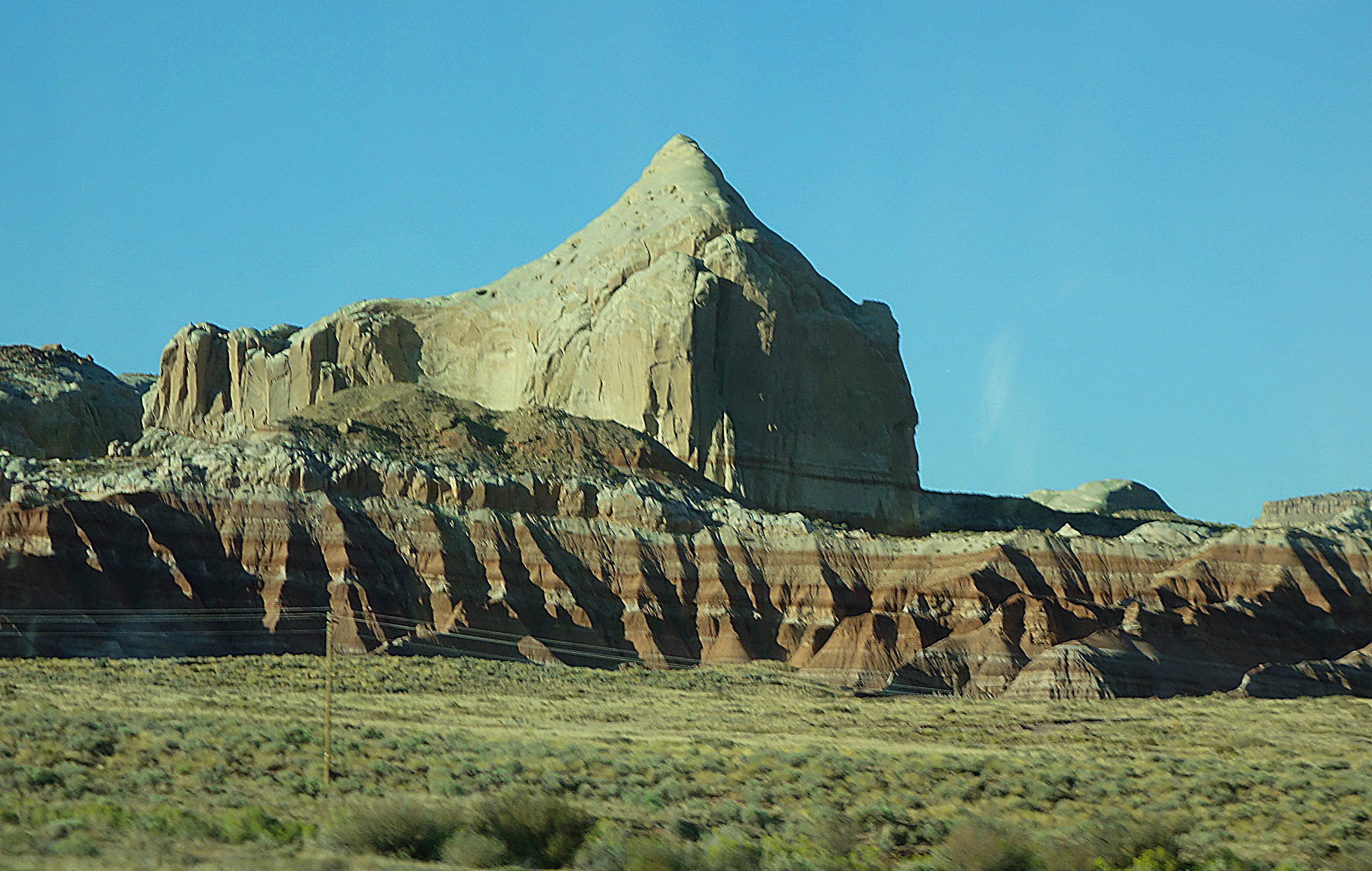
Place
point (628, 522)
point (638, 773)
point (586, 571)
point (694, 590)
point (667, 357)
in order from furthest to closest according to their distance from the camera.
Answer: point (667, 357)
point (628, 522)
point (694, 590)
point (586, 571)
point (638, 773)

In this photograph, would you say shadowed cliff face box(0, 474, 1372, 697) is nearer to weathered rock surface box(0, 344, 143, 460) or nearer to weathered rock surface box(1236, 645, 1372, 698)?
weathered rock surface box(1236, 645, 1372, 698)

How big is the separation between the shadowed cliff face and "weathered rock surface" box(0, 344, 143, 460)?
66059mm

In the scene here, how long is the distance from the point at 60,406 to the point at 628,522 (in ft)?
274

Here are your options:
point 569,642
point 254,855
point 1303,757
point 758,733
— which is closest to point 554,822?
point 254,855

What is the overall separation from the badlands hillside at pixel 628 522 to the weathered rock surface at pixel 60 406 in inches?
315

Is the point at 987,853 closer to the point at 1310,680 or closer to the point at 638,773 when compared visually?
the point at 638,773

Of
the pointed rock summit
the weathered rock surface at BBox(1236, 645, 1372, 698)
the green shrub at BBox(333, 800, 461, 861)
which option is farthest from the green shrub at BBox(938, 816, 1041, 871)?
the pointed rock summit

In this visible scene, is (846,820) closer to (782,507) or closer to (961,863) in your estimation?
(961,863)

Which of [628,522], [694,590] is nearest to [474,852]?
[694,590]

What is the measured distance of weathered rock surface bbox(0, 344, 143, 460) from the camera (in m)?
162

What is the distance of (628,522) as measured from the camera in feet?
348

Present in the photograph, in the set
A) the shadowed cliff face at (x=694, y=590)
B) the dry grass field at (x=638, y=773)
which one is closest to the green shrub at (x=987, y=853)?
the dry grass field at (x=638, y=773)

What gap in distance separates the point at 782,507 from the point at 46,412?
7408 centimetres

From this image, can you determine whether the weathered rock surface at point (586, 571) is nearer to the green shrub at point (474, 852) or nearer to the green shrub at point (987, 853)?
the green shrub at point (474, 852)
